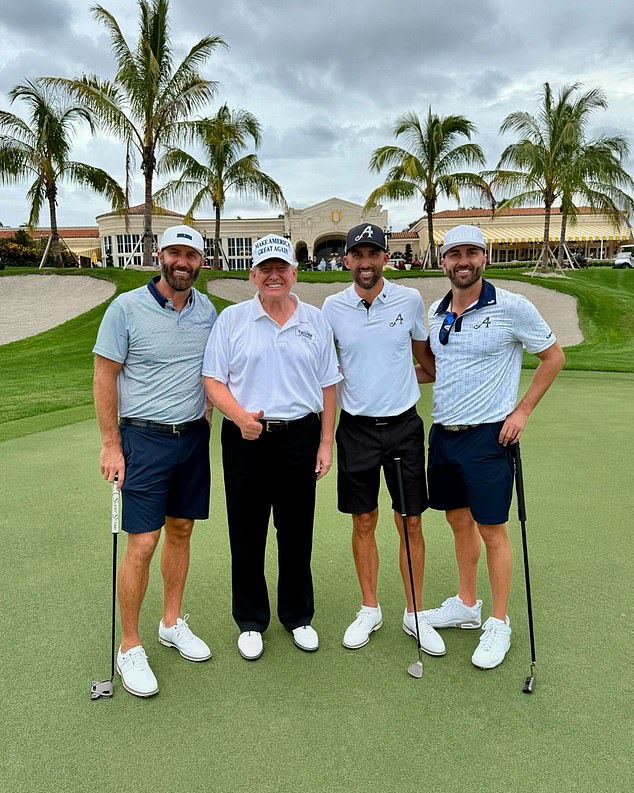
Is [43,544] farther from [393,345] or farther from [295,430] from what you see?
[393,345]

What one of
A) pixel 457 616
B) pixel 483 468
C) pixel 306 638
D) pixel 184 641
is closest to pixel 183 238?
pixel 483 468

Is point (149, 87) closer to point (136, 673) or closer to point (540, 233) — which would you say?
point (136, 673)

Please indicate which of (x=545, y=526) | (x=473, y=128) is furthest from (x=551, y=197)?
(x=545, y=526)

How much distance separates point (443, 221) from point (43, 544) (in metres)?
57.0

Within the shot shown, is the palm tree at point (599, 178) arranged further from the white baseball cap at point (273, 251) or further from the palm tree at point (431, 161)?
the white baseball cap at point (273, 251)

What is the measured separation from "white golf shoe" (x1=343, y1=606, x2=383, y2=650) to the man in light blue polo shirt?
721 mm

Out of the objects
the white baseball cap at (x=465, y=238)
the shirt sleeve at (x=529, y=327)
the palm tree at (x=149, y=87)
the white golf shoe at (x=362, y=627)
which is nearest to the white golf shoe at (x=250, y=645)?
the white golf shoe at (x=362, y=627)

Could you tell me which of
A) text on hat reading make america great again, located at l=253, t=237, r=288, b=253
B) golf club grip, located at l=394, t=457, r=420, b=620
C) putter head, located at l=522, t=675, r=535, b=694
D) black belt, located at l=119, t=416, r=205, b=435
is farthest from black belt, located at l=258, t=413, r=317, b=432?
putter head, located at l=522, t=675, r=535, b=694

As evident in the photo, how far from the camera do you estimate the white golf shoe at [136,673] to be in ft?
9.27

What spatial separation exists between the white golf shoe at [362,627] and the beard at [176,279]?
6.37ft

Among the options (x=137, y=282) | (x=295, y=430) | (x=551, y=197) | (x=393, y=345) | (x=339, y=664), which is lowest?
(x=339, y=664)

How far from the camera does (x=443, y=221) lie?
2249 inches

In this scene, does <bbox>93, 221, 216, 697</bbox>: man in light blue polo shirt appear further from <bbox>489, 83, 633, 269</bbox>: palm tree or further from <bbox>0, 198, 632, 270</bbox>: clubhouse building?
<bbox>0, 198, 632, 270</bbox>: clubhouse building

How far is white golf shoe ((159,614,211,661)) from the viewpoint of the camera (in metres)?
3.13
